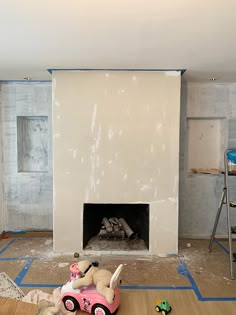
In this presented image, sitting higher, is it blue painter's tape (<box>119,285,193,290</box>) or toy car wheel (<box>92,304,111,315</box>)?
toy car wheel (<box>92,304,111,315</box>)

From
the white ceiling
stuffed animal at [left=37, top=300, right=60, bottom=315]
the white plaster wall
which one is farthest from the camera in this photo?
the white plaster wall

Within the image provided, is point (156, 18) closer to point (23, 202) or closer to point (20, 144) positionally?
point (20, 144)

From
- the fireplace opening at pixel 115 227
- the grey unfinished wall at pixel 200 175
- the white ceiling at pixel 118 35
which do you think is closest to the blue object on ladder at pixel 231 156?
the grey unfinished wall at pixel 200 175

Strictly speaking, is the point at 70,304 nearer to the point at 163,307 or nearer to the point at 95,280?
the point at 95,280

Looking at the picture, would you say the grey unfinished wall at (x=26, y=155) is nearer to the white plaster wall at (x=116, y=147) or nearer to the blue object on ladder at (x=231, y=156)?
the white plaster wall at (x=116, y=147)

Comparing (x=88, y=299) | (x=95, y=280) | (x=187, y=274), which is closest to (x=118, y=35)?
(x=95, y=280)

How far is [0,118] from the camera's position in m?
4.00

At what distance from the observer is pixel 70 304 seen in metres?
2.34

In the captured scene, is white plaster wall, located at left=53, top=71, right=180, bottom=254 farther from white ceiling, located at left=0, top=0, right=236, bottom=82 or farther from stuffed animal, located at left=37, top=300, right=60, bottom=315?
stuffed animal, located at left=37, top=300, right=60, bottom=315

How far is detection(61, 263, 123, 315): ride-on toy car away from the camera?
2225 mm

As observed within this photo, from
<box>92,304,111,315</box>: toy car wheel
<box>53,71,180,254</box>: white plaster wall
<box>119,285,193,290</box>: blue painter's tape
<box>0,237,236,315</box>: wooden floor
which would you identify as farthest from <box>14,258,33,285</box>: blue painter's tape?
<box>119,285,193,290</box>: blue painter's tape

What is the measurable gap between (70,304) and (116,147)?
5.78 feet

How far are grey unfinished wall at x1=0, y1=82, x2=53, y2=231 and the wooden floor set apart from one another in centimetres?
43

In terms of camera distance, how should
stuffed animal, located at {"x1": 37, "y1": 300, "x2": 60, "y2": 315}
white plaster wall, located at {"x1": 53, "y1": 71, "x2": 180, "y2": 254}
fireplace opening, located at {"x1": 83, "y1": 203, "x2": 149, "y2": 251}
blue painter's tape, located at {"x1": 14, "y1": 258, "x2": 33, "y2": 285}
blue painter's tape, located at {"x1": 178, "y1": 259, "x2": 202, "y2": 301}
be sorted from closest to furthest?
stuffed animal, located at {"x1": 37, "y1": 300, "x2": 60, "y2": 315}, blue painter's tape, located at {"x1": 178, "y1": 259, "x2": 202, "y2": 301}, blue painter's tape, located at {"x1": 14, "y1": 258, "x2": 33, "y2": 285}, white plaster wall, located at {"x1": 53, "y1": 71, "x2": 180, "y2": 254}, fireplace opening, located at {"x1": 83, "y1": 203, "x2": 149, "y2": 251}
